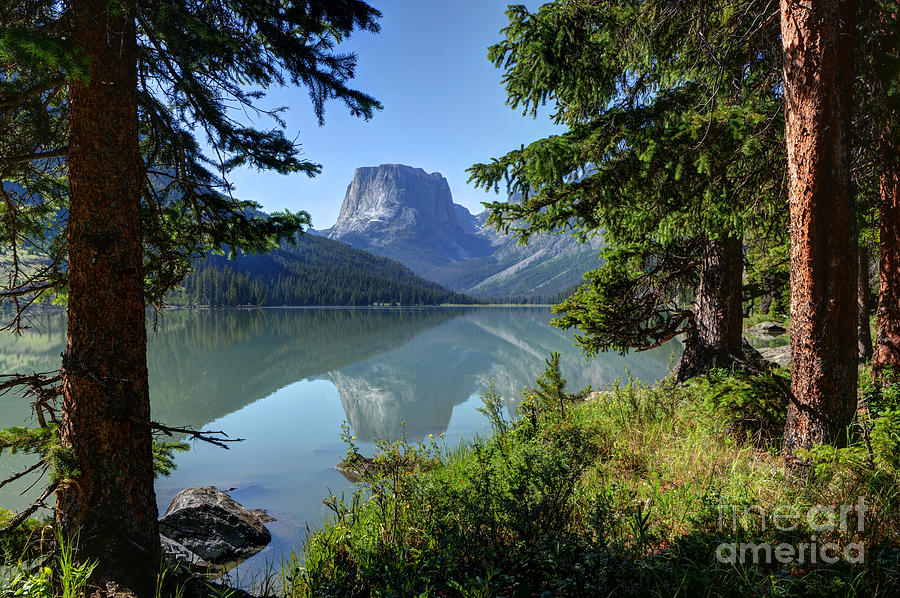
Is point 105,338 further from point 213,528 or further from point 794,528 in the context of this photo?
point 794,528

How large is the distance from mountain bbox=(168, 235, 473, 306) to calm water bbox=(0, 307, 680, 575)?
7651 centimetres

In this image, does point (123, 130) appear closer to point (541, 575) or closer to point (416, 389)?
point (541, 575)

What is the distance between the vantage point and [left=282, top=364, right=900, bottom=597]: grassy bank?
8.62 feet

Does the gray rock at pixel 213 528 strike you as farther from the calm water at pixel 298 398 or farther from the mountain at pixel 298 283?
the mountain at pixel 298 283

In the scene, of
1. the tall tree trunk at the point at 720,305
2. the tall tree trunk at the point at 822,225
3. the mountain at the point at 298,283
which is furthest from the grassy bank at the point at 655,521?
the mountain at the point at 298,283

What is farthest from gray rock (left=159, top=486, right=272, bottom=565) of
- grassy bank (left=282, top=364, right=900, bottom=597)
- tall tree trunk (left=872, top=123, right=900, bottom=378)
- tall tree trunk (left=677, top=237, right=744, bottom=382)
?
tall tree trunk (left=872, top=123, right=900, bottom=378)

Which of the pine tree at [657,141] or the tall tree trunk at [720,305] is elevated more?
the pine tree at [657,141]

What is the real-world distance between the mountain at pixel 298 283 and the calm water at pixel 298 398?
7651cm

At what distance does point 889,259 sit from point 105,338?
821 cm

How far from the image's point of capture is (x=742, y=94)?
567cm

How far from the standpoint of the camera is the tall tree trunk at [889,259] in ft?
15.9

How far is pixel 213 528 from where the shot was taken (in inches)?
251

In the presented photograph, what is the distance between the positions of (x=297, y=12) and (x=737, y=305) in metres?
A: 7.27

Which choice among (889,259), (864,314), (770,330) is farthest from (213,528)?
(770,330)
